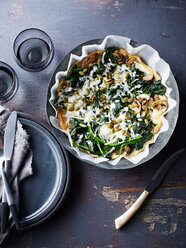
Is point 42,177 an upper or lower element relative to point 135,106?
lower

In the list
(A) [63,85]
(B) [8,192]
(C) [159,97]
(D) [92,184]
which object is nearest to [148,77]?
(C) [159,97]

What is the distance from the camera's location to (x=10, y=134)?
7.36 feet

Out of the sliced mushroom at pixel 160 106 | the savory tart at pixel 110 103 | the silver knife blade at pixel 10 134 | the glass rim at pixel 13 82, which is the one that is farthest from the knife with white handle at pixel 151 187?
the glass rim at pixel 13 82

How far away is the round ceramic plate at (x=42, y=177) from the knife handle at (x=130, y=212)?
1.47 ft

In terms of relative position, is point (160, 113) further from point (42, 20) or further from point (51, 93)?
point (42, 20)

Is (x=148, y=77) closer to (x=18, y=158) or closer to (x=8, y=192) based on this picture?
(x=18, y=158)

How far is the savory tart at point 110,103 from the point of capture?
2.25 meters

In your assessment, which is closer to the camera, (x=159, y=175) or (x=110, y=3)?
(x=159, y=175)

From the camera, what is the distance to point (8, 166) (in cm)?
220

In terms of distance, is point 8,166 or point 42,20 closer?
point 8,166

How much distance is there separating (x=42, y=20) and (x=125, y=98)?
0.87 m

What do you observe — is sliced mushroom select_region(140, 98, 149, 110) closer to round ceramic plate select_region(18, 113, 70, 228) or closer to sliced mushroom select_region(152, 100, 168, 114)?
sliced mushroom select_region(152, 100, 168, 114)

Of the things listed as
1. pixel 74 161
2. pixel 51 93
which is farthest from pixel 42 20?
pixel 74 161

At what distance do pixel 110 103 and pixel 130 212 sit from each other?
2.59ft
